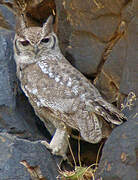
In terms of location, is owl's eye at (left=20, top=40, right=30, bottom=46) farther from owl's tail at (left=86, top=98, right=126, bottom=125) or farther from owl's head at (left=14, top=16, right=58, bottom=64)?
owl's tail at (left=86, top=98, right=126, bottom=125)

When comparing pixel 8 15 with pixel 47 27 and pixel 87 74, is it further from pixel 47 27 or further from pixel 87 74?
pixel 87 74

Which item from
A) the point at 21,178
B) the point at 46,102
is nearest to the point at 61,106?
the point at 46,102

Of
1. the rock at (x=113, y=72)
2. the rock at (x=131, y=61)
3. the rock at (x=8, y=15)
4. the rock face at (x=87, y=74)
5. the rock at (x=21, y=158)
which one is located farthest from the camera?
the rock at (x=8, y=15)

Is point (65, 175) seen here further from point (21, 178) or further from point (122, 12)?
point (122, 12)

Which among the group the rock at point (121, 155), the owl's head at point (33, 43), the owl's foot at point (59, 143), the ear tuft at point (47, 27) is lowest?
the owl's foot at point (59, 143)

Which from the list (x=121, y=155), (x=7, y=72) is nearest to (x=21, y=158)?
(x=121, y=155)

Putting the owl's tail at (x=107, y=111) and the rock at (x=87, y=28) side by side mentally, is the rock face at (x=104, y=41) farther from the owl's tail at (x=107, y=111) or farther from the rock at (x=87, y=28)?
the owl's tail at (x=107, y=111)

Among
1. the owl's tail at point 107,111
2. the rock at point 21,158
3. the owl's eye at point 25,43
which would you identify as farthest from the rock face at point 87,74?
the owl's eye at point 25,43

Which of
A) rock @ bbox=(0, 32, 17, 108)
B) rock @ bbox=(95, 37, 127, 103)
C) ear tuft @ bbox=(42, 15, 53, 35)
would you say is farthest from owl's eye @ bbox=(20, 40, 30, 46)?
rock @ bbox=(95, 37, 127, 103)
